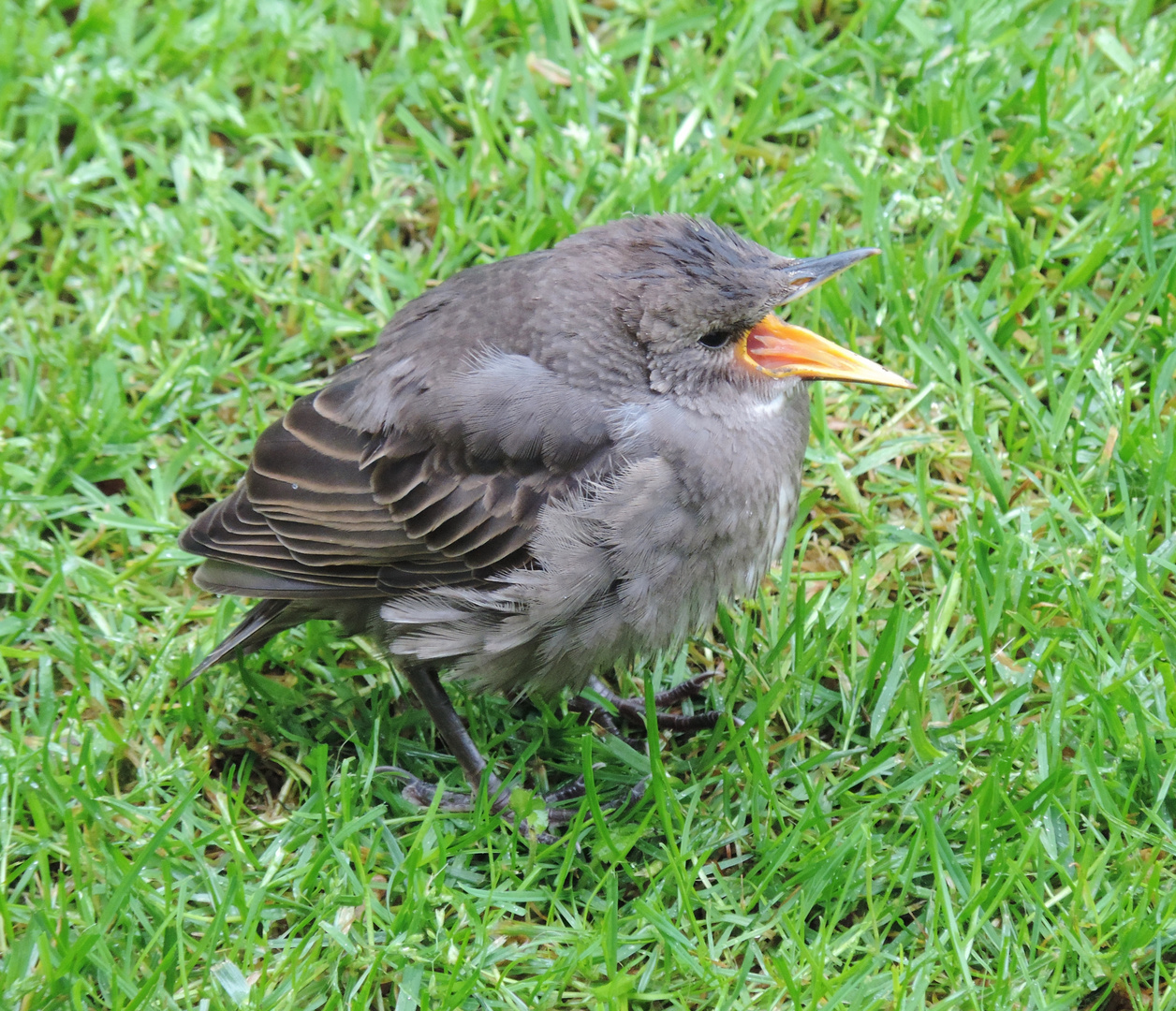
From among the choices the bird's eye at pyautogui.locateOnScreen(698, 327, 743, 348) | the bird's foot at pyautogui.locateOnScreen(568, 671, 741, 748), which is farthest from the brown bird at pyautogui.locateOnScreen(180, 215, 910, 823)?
the bird's foot at pyautogui.locateOnScreen(568, 671, 741, 748)

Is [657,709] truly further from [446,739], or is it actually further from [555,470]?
[555,470]

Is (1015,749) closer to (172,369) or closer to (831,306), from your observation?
(831,306)

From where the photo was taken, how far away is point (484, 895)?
11.9ft

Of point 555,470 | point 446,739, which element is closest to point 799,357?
point 555,470

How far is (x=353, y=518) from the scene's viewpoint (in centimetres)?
379

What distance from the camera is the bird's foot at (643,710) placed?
13.2 ft

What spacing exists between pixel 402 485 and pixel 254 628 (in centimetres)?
62

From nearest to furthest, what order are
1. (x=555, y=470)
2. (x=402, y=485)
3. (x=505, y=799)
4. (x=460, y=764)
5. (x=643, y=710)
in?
(x=555, y=470) → (x=402, y=485) → (x=505, y=799) → (x=460, y=764) → (x=643, y=710)

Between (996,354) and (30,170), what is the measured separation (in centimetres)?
373

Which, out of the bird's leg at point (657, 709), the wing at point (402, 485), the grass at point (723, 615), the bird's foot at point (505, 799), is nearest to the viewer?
the grass at point (723, 615)

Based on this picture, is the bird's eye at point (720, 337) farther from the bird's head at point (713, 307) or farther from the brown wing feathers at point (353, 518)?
the brown wing feathers at point (353, 518)

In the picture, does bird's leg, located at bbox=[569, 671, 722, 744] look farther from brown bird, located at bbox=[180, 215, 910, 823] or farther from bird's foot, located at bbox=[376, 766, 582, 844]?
brown bird, located at bbox=[180, 215, 910, 823]

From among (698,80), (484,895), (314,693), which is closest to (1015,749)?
(484,895)

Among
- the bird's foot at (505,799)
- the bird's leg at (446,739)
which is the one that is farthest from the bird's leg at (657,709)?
the bird's leg at (446,739)
